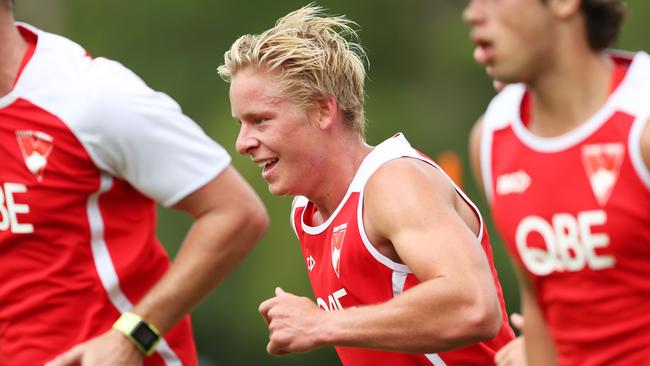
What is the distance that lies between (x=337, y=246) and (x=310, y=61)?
0.70 m

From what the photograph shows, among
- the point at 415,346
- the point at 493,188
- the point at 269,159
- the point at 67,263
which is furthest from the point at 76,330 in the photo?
the point at 493,188

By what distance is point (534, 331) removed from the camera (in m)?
5.03

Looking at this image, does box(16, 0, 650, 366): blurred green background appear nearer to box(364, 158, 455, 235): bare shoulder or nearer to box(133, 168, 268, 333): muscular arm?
box(133, 168, 268, 333): muscular arm

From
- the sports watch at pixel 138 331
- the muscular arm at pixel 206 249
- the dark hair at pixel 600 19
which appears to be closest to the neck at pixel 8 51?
the muscular arm at pixel 206 249

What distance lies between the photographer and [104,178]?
5.75 meters

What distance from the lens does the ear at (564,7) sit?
4.59 m

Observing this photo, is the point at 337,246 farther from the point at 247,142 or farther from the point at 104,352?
the point at 104,352

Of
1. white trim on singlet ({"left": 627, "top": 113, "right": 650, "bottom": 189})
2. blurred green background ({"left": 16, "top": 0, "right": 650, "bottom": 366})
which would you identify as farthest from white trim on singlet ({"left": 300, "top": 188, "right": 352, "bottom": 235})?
blurred green background ({"left": 16, "top": 0, "right": 650, "bottom": 366})

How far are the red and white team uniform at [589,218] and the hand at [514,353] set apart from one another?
0.30m

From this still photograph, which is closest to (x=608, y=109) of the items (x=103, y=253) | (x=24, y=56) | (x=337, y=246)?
(x=337, y=246)

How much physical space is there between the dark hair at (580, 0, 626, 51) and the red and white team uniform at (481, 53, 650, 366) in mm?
94

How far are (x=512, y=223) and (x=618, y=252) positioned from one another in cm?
36

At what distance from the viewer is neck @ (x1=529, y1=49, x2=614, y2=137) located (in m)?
4.65

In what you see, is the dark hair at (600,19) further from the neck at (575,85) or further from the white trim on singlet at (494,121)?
the white trim on singlet at (494,121)
